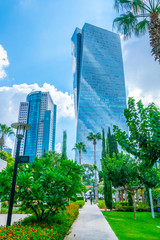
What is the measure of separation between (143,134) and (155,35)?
5583 millimetres

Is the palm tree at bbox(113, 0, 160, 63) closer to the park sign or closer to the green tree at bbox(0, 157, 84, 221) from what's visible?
the green tree at bbox(0, 157, 84, 221)

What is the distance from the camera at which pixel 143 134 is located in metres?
6.74

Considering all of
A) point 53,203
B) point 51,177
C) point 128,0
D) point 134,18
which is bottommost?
point 53,203

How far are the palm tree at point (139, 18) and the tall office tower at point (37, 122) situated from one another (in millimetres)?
134253

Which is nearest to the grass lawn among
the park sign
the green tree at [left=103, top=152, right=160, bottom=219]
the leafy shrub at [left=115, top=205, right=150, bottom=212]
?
the green tree at [left=103, top=152, right=160, bottom=219]

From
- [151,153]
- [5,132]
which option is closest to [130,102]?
[151,153]

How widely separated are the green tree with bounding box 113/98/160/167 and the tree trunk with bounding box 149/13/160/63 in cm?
330

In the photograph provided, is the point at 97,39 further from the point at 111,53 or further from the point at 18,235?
the point at 18,235

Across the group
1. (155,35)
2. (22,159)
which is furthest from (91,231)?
(155,35)

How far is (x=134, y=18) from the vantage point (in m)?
10.6

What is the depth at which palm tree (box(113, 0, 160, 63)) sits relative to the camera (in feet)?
→ 29.4

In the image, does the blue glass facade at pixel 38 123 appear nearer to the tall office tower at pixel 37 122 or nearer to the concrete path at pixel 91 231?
the tall office tower at pixel 37 122

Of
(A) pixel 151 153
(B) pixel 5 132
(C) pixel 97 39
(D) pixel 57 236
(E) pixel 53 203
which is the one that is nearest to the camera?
(D) pixel 57 236

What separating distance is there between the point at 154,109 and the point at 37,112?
14194 cm
